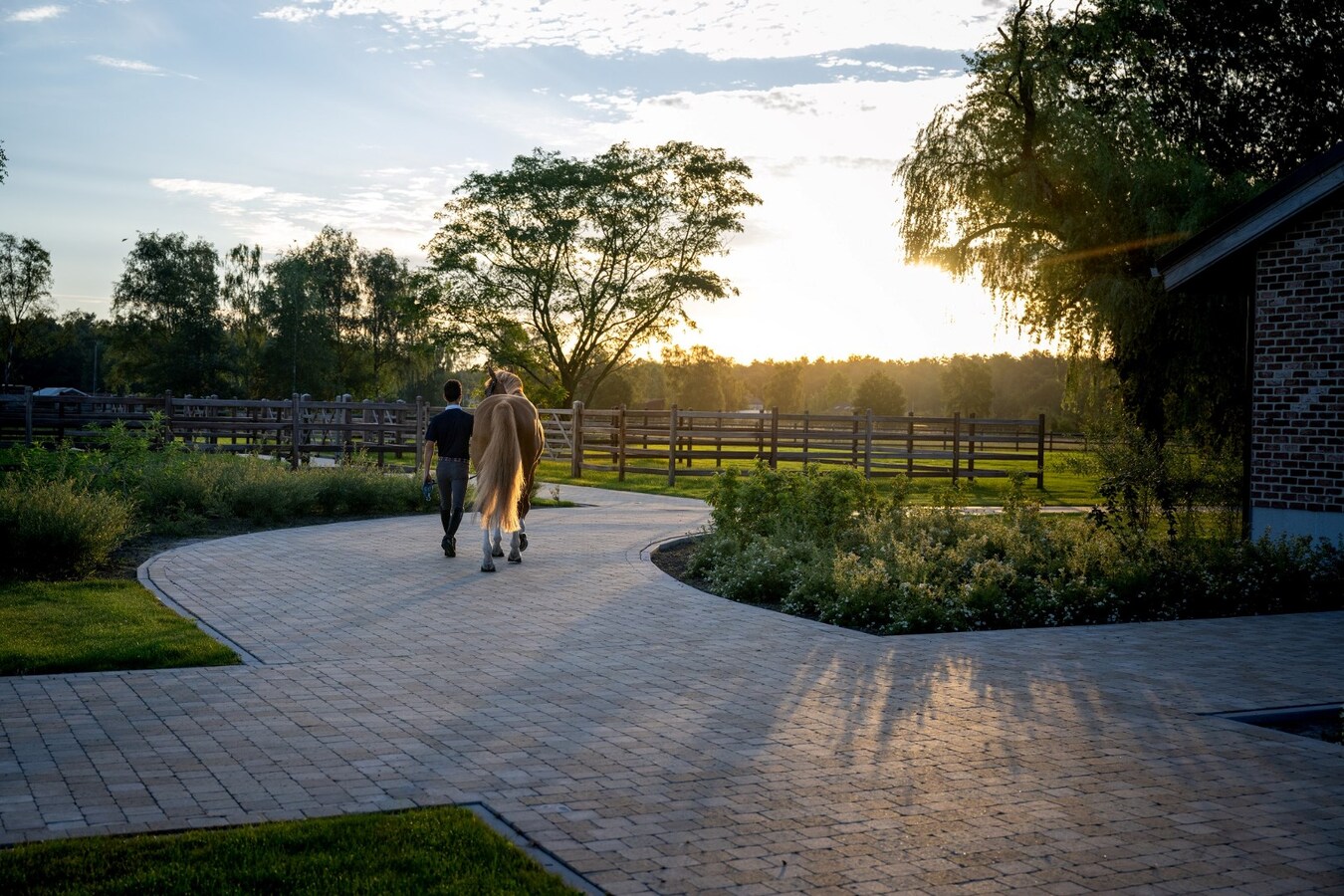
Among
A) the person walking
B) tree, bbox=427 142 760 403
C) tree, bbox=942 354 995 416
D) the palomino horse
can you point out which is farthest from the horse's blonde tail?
tree, bbox=942 354 995 416

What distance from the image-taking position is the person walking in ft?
41.2

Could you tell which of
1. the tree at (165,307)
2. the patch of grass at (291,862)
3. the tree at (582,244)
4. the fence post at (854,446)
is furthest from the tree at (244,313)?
the patch of grass at (291,862)

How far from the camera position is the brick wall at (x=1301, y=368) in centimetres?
1158

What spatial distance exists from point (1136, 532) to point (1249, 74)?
43.7 ft

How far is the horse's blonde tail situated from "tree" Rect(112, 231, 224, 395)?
62.8 m

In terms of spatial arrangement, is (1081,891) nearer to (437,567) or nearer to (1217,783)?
(1217,783)

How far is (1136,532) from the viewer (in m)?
11.9

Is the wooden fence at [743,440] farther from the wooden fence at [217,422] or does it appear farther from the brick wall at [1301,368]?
the brick wall at [1301,368]

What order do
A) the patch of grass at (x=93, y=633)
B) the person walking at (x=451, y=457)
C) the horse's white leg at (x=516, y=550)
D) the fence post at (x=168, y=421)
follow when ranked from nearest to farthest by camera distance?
the patch of grass at (x=93, y=633), the horse's white leg at (x=516, y=550), the person walking at (x=451, y=457), the fence post at (x=168, y=421)

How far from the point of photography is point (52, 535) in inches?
429

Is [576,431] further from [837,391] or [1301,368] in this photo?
[837,391]

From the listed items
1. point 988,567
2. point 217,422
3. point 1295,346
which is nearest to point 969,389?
point 217,422

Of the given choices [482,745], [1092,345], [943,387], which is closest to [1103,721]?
[482,745]

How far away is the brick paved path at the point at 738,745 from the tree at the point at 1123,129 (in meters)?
11.6
